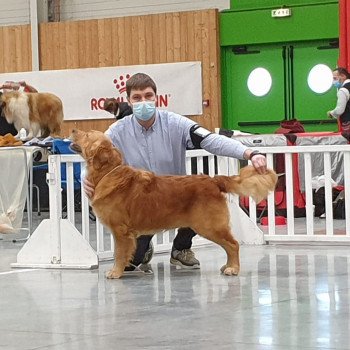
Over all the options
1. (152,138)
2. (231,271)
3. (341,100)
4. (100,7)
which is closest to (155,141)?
(152,138)

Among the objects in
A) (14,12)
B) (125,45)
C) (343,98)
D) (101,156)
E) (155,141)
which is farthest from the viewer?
(14,12)

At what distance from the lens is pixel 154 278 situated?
5562 mm

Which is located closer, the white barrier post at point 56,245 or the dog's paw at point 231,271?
the dog's paw at point 231,271

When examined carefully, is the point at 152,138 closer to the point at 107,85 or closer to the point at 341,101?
the point at 341,101

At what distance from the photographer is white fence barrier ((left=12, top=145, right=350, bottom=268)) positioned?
622cm

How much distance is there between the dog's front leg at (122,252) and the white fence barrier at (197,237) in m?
0.54

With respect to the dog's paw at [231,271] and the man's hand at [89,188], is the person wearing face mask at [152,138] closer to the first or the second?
the man's hand at [89,188]

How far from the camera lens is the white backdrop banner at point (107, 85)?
13.9 metres

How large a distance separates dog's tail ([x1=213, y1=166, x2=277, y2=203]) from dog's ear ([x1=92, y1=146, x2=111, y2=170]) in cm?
64

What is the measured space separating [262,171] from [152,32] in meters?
9.21

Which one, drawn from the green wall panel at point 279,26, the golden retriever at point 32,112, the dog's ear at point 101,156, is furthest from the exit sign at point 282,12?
the dog's ear at point 101,156

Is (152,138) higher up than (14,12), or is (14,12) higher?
(14,12)

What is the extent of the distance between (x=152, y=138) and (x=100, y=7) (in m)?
9.66

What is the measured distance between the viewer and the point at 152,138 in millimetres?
5703
